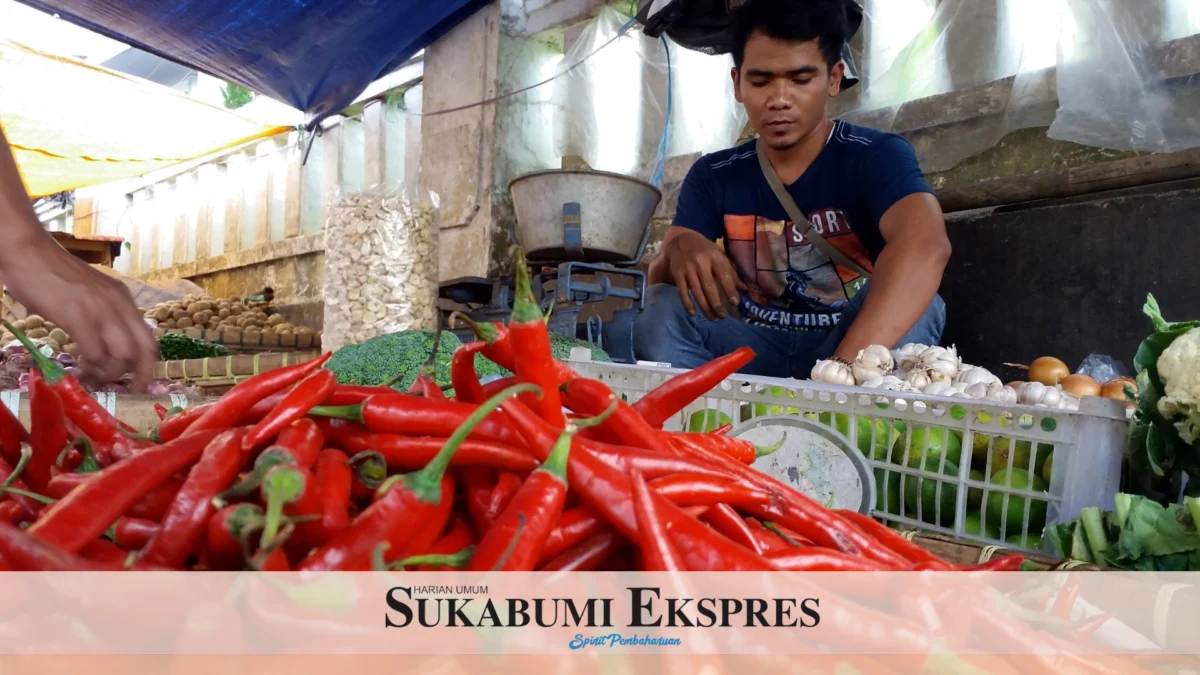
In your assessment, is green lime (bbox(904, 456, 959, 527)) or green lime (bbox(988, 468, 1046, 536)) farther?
green lime (bbox(904, 456, 959, 527))

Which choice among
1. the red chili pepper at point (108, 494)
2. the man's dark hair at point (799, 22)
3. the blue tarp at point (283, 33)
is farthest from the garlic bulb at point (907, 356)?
the blue tarp at point (283, 33)

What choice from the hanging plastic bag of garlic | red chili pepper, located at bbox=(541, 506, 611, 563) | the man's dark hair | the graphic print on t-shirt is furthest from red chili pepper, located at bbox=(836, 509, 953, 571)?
the hanging plastic bag of garlic

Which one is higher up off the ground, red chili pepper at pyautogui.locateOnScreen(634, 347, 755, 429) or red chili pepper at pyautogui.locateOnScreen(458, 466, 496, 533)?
red chili pepper at pyautogui.locateOnScreen(634, 347, 755, 429)

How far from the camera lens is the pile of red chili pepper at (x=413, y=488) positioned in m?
0.73

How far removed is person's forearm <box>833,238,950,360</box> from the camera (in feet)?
8.07

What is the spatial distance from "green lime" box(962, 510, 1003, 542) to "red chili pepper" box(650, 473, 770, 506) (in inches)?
31.5

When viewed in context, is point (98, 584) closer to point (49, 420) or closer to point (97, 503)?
point (97, 503)

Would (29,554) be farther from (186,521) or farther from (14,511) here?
(14,511)

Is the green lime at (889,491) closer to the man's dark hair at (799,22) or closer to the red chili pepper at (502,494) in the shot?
the red chili pepper at (502,494)

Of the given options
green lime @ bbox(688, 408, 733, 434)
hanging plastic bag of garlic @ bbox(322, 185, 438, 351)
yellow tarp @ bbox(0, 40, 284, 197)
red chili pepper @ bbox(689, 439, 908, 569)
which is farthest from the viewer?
yellow tarp @ bbox(0, 40, 284, 197)

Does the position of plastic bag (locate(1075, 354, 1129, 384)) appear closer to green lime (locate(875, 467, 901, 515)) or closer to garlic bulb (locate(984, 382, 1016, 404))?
garlic bulb (locate(984, 382, 1016, 404))

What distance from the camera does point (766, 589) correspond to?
781 millimetres

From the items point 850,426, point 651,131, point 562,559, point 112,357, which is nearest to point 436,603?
point 562,559

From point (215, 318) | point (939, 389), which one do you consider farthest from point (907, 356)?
point (215, 318)
